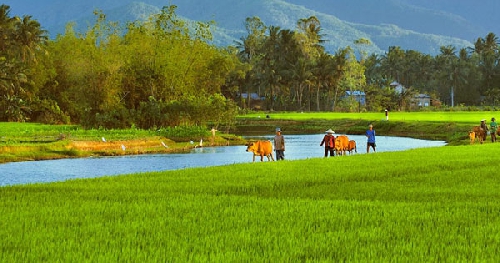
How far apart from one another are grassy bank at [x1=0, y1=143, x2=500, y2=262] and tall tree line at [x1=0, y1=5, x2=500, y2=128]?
1413 inches

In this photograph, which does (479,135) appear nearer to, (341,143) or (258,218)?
(341,143)

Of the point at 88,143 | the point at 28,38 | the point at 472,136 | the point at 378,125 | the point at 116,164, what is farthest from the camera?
the point at 28,38

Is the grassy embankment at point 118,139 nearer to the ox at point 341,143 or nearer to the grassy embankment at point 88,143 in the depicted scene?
the grassy embankment at point 88,143

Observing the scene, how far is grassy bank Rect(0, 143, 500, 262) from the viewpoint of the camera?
8398 mm

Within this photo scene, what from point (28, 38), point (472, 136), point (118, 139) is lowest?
point (118, 139)

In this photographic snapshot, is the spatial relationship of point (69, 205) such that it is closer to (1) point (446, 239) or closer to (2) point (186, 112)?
(1) point (446, 239)

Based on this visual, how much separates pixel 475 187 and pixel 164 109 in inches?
1602

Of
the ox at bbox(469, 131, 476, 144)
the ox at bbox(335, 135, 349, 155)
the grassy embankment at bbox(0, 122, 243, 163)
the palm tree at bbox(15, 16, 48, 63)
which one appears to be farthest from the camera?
the palm tree at bbox(15, 16, 48, 63)

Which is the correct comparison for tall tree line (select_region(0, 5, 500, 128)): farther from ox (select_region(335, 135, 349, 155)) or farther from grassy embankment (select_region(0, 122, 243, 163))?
ox (select_region(335, 135, 349, 155))

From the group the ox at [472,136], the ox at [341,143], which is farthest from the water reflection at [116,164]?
the ox at [472,136]

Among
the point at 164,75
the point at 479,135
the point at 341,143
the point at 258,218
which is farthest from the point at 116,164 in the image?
the point at 258,218

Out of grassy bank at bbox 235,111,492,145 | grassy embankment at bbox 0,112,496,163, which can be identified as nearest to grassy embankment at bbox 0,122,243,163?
grassy embankment at bbox 0,112,496,163

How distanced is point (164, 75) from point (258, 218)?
150 feet

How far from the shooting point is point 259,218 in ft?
36.2
